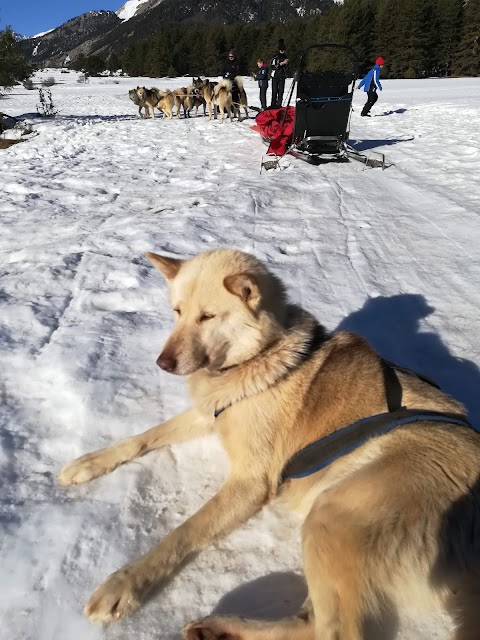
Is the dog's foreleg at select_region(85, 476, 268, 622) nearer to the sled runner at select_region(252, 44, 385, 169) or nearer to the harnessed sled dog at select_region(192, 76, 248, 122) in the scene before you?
the sled runner at select_region(252, 44, 385, 169)

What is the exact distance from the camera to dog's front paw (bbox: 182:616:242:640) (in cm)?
144

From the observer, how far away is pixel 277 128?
9.53 m

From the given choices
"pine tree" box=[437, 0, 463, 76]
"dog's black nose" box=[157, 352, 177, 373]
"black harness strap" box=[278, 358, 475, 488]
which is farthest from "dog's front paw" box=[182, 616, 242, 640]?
"pine tree" box=[437, 0, 463, 76]

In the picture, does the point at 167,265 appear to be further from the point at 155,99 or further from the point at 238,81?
the point at 155,99

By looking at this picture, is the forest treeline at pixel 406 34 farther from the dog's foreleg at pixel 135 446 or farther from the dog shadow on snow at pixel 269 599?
the dog shadow on snow at pixel 269 599

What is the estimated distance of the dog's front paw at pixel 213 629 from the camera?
1.44 m

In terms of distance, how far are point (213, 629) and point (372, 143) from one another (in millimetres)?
12457

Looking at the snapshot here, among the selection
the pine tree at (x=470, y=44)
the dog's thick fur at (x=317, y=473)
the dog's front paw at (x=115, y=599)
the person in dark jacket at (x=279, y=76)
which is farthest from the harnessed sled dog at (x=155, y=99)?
the pine tree at (x=470, y=44)

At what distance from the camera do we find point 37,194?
715 cm

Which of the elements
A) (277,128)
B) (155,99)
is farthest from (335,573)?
(155,99)

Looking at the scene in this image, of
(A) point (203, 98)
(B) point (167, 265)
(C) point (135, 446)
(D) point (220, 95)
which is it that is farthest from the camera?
(A) point (203, 98)

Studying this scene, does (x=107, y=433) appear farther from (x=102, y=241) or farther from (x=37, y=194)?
(x=37, y=194)

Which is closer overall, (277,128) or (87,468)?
(87,468)

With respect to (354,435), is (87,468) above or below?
below
